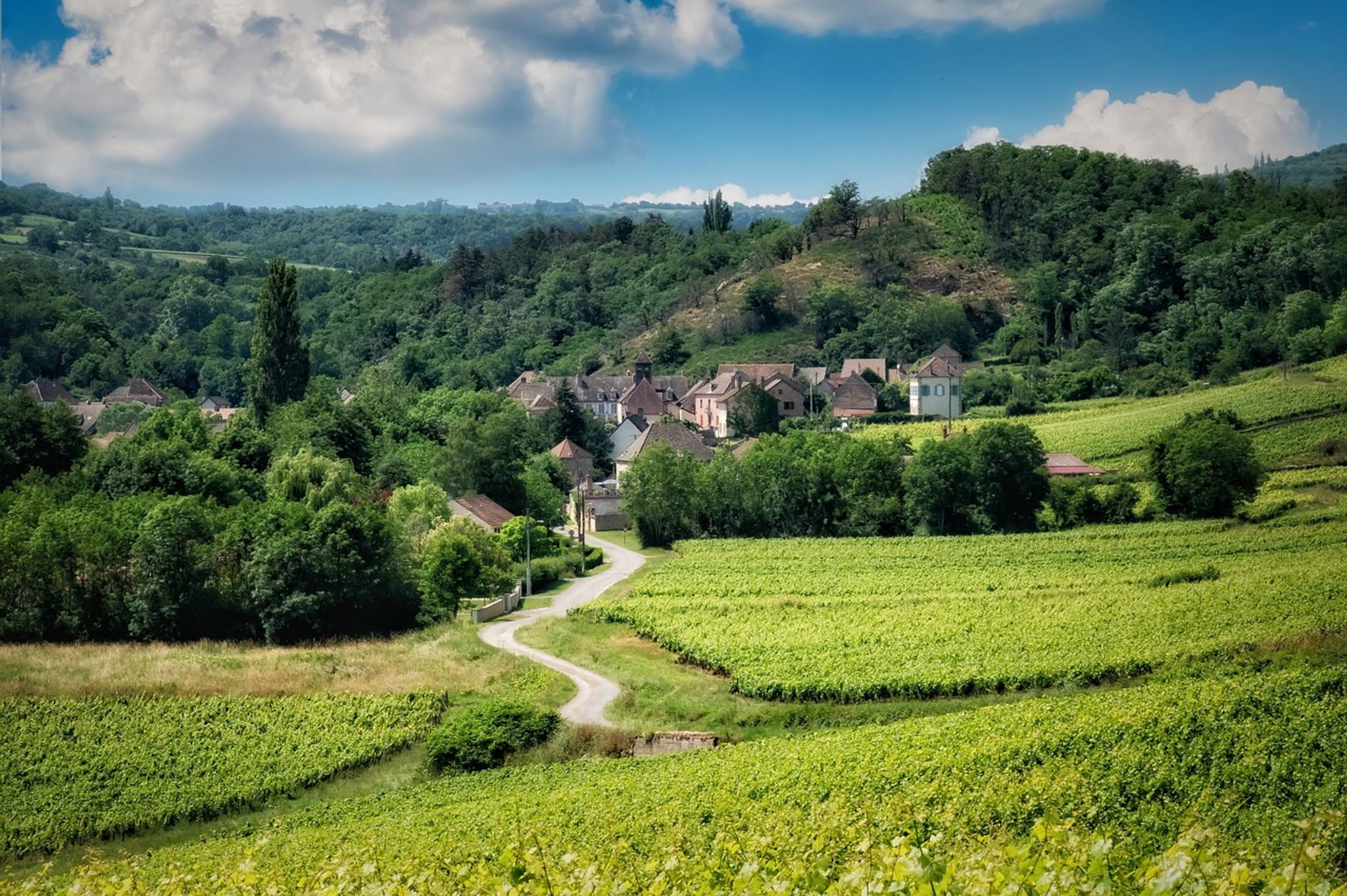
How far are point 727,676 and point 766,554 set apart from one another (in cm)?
1826

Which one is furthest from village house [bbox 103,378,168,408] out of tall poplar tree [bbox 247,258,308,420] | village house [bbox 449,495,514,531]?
village house [bbox 449,495,514,531]

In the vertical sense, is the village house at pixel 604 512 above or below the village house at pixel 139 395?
below

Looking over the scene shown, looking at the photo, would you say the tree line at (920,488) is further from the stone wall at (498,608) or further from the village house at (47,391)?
the village house at (47,391)

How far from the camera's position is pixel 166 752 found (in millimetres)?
27312

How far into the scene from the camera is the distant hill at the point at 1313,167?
166m

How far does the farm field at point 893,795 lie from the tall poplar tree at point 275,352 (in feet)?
146

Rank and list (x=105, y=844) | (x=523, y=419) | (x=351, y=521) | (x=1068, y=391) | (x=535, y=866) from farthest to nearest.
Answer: (x=1068, y=391)
(x=523, y=419)
(x=351, y=521)
(x=105, y=844)
(x=535, y=866)

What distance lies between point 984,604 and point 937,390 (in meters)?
48.8

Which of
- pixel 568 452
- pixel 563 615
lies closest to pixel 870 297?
pixel 568 452

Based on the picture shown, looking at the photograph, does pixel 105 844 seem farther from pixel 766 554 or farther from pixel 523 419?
pixel 523 419

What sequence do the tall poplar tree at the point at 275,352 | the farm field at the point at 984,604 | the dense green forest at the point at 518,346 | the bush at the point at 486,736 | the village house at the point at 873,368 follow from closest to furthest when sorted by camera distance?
the bush at the point at 486,736 < the farm field at the point at 984,604 < the dense green forest at the point at 518,346 < the tall poplar tree at the point at 275,352 < the village house at the point at 873,368

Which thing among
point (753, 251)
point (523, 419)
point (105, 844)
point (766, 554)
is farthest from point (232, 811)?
point (753, 251)

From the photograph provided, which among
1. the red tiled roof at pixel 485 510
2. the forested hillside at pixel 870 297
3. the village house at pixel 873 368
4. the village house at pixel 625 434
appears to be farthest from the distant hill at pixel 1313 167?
the red tiled roof at pixel 485 510

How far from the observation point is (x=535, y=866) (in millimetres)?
9188
